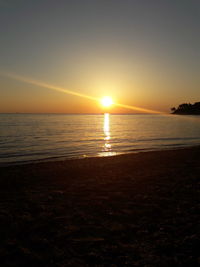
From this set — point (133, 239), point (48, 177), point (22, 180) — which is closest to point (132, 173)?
point (48, 177)

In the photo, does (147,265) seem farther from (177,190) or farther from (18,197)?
(18,197)

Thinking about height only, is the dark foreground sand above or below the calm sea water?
above

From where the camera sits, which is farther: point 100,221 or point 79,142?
point 79,142

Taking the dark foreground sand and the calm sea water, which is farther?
the calm sea water

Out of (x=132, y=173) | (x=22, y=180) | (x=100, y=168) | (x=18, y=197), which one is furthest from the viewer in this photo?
(x=100, y=168)

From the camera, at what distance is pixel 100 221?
20.3 feet

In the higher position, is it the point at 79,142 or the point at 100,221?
the point at 100,221

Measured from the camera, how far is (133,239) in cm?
513

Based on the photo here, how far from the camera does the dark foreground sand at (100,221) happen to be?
451cm

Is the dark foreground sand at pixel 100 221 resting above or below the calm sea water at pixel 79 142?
above

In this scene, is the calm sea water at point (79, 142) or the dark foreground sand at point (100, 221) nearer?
the dark foreground sand at point (100, 221)

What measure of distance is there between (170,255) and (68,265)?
83.8 inches

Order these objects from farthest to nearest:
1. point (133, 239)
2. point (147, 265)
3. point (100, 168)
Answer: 1. point (100, 168)
2. point (133, 239)
3. point (147, 265)

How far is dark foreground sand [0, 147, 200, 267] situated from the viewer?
4508 mm
